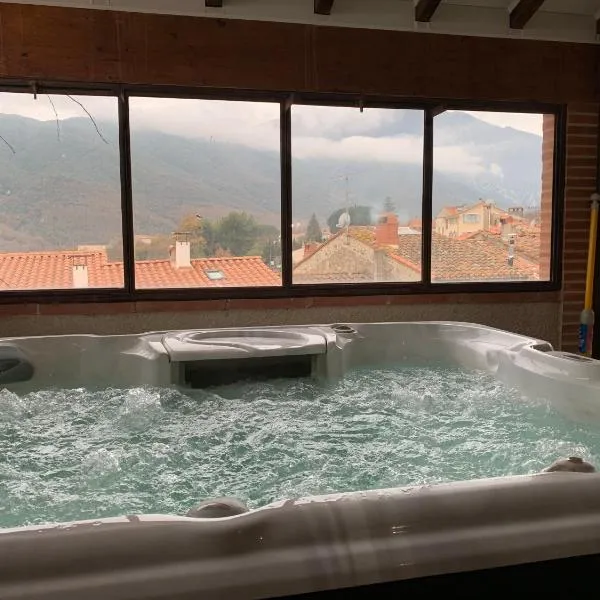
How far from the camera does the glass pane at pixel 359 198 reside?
3326 millimetres

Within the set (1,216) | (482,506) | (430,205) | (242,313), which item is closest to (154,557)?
(482,506)

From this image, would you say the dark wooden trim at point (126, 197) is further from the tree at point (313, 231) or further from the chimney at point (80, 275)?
the tree at point (313, 231)

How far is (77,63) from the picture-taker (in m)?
2.91

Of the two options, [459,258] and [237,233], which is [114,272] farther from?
[459,258]

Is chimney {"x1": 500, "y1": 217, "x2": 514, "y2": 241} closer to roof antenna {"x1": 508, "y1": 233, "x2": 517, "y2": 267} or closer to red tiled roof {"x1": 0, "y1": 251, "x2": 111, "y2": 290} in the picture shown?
roof antenna {"x1": 508, "y1": 233, "x2": 517, "y2": 267}

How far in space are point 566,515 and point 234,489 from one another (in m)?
0.75

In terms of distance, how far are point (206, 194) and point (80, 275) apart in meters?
0.79

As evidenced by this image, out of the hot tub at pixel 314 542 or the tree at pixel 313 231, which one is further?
the tree at pixel 313 231

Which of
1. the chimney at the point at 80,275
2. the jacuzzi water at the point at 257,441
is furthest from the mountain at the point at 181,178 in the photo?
the jacuzzi water at the point at 257,441

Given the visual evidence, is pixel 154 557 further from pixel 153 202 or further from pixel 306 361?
pixel 153 202

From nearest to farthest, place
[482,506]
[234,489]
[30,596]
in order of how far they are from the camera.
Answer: [30,596]
[482,506]
[234,489]

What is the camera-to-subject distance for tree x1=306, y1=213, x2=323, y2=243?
11.0 ft

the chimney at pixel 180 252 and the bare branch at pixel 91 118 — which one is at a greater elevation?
the bare branch at pixel 91 118

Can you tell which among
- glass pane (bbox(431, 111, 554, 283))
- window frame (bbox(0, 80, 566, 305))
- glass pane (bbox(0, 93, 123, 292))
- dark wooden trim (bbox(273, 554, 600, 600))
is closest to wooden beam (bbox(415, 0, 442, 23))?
window frame (bbox(0, 80, 566, 305))
